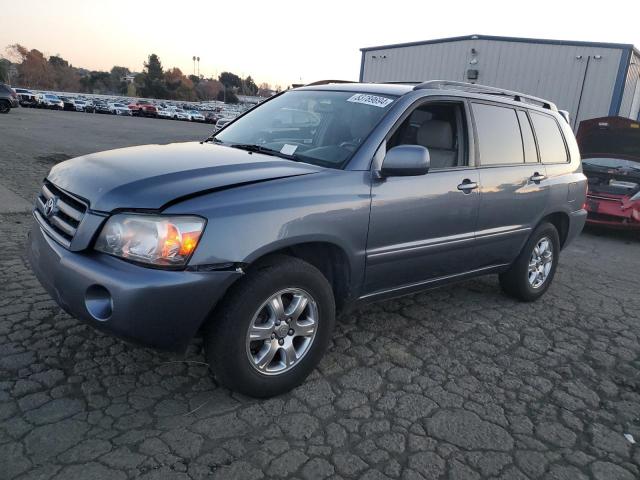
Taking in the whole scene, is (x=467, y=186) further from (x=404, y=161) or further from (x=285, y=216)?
(x=285, y=216)

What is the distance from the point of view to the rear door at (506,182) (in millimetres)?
4039

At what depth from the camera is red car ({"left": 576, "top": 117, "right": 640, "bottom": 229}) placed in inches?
319

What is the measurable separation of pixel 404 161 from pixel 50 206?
2.08 meters

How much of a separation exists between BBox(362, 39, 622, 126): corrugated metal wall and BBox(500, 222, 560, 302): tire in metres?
14.9

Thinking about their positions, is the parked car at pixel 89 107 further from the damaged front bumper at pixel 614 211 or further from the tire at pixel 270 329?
the tire at pixel 270 329

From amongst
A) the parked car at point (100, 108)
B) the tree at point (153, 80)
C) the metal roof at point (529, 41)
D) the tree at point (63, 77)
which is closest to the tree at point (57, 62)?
the tree at point (63, 77)

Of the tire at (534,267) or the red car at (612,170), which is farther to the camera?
the red car at (612,170)

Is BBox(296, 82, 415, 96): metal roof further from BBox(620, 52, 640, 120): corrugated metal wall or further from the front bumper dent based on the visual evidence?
BBox(620, 52, 640, 120): corrugated metal wall

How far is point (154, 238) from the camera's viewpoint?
8.15 ft

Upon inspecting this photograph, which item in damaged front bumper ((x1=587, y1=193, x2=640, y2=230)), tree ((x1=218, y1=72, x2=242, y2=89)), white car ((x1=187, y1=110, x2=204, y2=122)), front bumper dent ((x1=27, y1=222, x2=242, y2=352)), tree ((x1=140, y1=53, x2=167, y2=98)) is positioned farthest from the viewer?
tree ((x1=218, y1=72, x2=242, y2=89))

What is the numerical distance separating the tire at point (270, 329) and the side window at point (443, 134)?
1.50 meters

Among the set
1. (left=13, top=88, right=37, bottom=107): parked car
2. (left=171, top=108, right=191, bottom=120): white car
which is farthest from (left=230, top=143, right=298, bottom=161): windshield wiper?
(left=171, top=108, right=191, bottom=120): white car

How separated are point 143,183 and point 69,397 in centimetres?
121

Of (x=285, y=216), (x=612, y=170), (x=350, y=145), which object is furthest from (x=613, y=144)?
(x=285, y=216)
